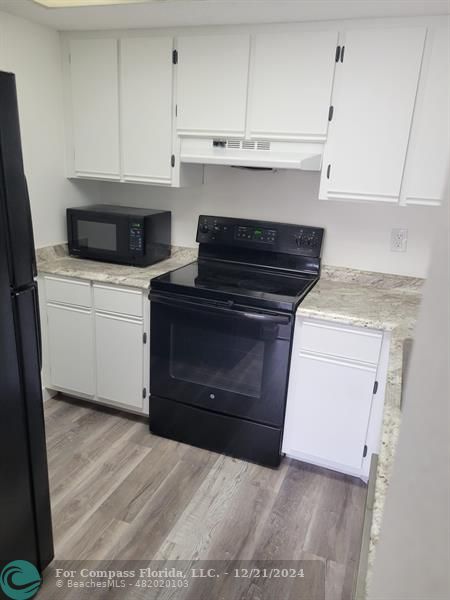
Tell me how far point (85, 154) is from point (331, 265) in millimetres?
1632

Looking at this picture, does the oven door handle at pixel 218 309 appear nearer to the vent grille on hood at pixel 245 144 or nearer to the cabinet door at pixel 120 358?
the cabinet door at pixel 120 358

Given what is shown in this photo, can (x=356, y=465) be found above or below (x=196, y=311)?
below

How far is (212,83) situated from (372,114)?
0.83 meters

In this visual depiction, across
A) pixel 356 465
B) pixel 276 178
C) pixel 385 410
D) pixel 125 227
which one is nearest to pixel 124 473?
pixel 356 465

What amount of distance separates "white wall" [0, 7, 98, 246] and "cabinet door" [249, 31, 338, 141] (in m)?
1.20

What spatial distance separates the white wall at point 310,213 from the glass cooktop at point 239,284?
298mm

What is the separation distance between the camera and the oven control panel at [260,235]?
7.96 feet

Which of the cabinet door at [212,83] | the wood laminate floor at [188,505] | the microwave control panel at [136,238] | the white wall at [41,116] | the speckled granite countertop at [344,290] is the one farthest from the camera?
the microwave control panel at [136,238]

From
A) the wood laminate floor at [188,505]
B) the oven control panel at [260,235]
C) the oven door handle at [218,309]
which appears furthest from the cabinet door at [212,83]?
the wood laminate floor at [188,505]

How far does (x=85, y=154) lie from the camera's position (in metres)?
2.58

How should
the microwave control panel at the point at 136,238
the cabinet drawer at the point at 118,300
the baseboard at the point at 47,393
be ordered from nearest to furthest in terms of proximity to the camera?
the cabinet drawer at the point at 118,300 < the microwave control panel at the point at 136,238 < the baseboard at the point at 47,393

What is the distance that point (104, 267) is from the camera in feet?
8.28

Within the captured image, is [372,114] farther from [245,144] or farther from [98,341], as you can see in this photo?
[98,341]

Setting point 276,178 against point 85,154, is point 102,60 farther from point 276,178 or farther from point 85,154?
point 276,178
